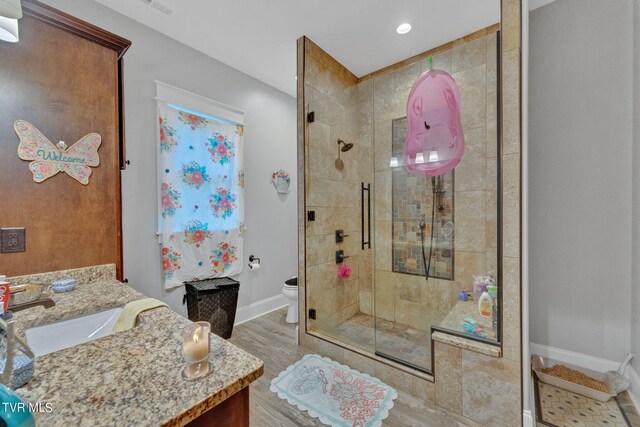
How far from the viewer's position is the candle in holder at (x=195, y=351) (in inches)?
26.9

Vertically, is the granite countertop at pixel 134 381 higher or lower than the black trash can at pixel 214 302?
higher

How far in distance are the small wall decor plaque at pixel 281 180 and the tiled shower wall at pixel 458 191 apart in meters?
1.30

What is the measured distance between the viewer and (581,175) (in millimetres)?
1886

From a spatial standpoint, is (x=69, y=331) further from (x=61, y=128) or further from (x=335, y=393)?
(x=335, y=393)

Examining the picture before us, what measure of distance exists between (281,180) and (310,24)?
1686 millimetres

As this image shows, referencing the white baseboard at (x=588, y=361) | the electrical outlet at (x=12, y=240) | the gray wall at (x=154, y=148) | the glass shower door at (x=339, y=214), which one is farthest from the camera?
the glass shower door at (x=339, y=214)

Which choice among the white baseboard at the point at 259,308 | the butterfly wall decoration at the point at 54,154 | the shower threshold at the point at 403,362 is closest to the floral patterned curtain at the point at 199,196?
the white baseboard at the point at 259,308

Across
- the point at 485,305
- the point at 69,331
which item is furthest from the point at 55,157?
the point at 485,305

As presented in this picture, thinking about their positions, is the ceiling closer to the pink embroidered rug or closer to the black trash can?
the black trash can

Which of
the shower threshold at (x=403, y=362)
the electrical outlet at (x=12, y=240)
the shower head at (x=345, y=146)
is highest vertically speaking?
the shower head at (x=345, y=146)

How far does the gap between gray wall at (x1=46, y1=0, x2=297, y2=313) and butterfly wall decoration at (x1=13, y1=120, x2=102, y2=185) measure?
52cm

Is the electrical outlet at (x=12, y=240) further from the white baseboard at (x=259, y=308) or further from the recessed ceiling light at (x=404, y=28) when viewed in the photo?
the recessed ceiling light at (x=404, y=28)

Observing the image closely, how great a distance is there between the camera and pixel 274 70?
2865 millimetres

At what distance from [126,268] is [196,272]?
58 cm
